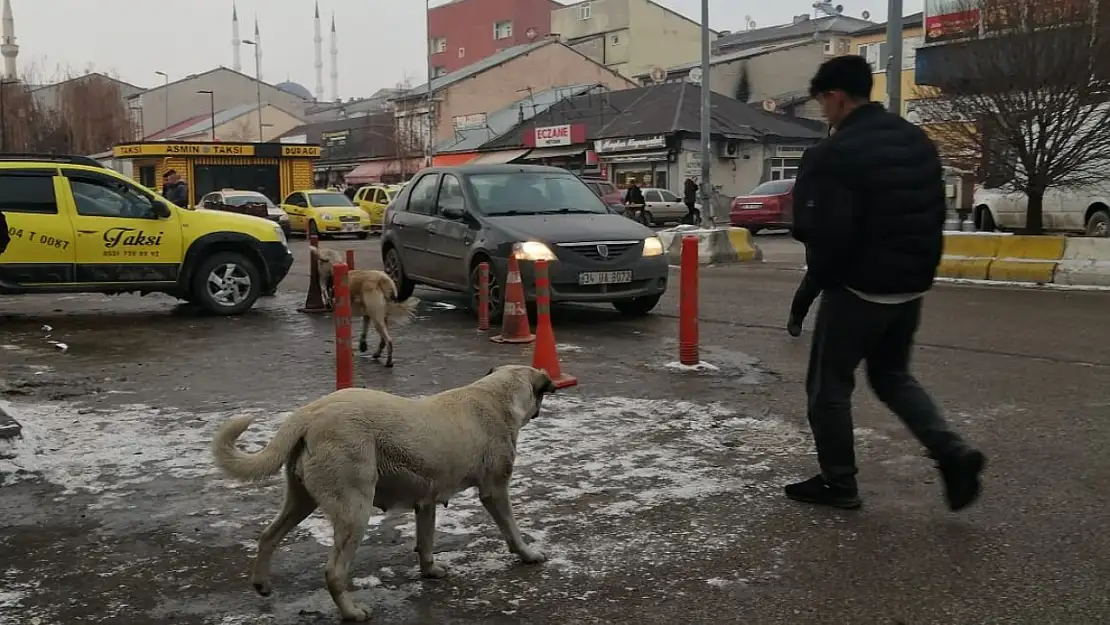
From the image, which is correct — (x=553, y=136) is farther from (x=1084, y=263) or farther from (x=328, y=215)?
(x=1084, y=263)

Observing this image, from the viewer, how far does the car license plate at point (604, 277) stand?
10.7 m

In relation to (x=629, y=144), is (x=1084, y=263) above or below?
below

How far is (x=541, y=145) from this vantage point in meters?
44.1

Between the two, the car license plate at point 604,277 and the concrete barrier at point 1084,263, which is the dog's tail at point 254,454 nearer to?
the car license plate at point 604,277

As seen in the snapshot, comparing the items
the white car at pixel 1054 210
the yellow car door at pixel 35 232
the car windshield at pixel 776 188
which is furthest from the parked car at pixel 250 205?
the white car at pixel 1054 210

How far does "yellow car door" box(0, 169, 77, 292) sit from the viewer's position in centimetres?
1104

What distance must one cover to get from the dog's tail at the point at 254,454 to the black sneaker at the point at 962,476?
2.68 m

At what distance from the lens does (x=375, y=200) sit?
35.7 meters

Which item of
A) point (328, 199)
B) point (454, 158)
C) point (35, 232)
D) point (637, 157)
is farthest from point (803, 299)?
point (454, 158)

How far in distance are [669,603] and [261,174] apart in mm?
49910

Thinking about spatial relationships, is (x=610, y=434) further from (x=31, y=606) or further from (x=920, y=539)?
(x=31, y=606)

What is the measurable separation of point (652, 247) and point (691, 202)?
75.8ft

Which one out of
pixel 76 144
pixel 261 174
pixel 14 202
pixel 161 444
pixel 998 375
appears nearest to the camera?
pixel 161 444

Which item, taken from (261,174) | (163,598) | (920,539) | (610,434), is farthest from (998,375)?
(261,174)
